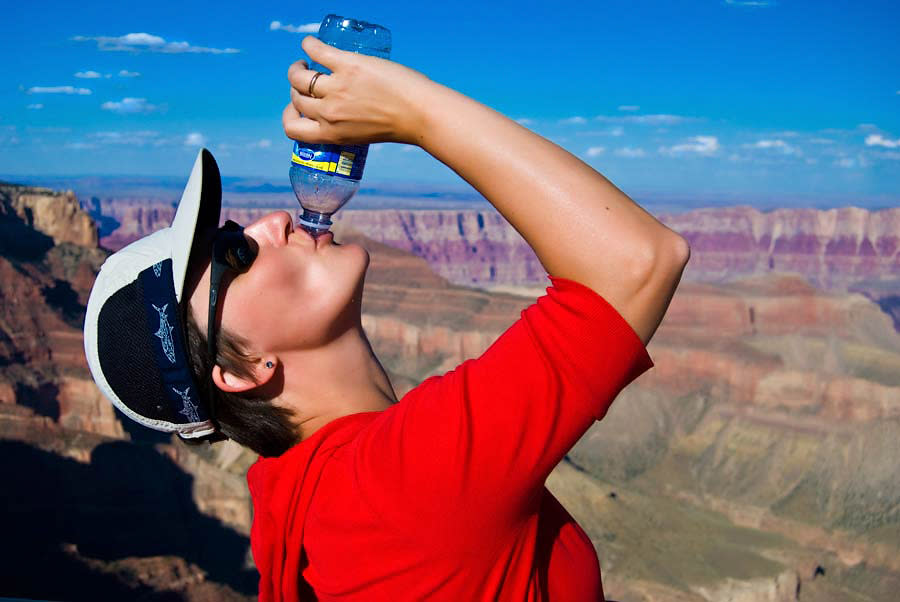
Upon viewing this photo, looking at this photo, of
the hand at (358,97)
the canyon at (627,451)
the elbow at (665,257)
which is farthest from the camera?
the canyon at (627,451)

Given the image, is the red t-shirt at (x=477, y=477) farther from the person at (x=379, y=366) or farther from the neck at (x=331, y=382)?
the neck at (x=331, y=382)

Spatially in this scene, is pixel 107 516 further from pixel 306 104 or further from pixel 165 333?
pixel 306 104

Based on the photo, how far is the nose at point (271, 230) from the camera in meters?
1.80

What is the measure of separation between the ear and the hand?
1.86ft

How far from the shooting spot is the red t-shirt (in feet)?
4.14

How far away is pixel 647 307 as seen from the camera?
1257mm

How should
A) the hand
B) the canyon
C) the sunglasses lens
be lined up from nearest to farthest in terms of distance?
1. the hand
2. the sunglasses lens
3. the canyon

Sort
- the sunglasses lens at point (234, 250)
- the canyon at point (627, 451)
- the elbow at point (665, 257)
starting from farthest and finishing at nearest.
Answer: the canyon at point (627, 451)
the sunglasses lens at point (234, 250)
the elbow at point (665, 257)

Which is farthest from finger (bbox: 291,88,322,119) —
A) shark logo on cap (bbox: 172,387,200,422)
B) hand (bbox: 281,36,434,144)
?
shark logo on cap (bbox: 172,387,200,422)

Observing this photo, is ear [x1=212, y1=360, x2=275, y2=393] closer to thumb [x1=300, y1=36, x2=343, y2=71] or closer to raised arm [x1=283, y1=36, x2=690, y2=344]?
raised arm [x1=283, y1=36, x2=690, y2=344]

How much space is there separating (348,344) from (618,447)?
51.5m

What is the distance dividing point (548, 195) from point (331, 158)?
67 cm

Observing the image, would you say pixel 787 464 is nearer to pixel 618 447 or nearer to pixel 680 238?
pixel 618 447

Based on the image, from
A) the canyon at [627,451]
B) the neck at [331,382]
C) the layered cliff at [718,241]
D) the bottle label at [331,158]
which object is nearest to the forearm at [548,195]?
the bottle label at [331,158]
